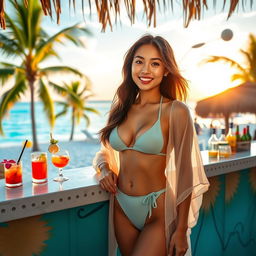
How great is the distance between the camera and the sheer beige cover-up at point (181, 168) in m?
1.60

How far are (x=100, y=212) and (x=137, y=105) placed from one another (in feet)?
2.18

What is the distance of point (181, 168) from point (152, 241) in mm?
378

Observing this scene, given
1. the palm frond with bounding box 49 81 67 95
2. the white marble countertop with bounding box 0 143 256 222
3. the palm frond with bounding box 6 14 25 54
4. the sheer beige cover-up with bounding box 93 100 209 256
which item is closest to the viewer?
the white marble countertop with bounding box 0 143 256 222

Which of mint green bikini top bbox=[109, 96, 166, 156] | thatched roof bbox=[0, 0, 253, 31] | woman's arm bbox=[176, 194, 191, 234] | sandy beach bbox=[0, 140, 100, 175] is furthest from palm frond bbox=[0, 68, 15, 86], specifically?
woman's arm bbox=[176, 194, 191, 234]

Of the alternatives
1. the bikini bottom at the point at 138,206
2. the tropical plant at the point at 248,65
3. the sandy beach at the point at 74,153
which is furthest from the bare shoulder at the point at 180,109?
the tropical plant at the point at 248,65

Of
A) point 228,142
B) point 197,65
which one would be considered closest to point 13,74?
point 197,65

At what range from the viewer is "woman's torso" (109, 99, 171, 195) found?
1666 millimetres

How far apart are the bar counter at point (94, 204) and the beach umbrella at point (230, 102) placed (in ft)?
21.5

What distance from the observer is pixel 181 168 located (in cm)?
162

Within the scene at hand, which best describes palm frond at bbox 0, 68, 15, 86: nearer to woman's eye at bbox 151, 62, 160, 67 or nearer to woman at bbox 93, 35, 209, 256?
woman at bbox 93, 35, 209, 256

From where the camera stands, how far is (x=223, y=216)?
2.77m

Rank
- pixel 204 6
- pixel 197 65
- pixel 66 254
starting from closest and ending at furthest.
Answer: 1. pixel 66 254
2. pixel 204 6
3. pixel 197 65

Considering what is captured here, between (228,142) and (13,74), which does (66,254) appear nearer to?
(228,142)

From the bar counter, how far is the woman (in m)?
0.13
